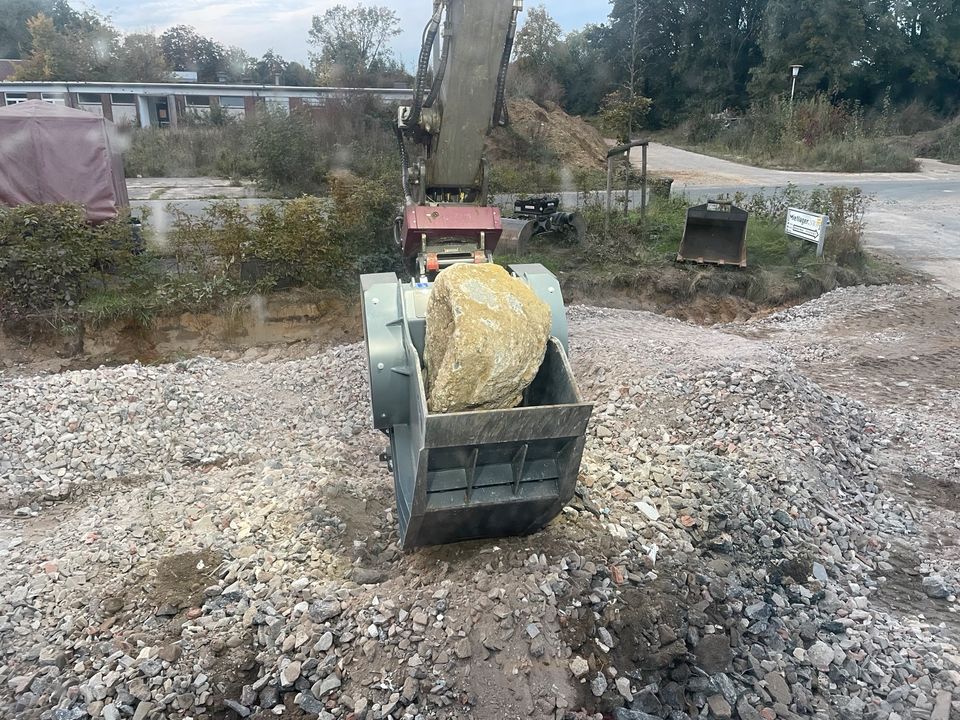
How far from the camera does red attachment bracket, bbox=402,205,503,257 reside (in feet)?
24.3

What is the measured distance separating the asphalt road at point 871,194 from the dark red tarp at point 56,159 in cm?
94

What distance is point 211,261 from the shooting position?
938 cm

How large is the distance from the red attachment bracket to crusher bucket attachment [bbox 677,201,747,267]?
15.3 ft

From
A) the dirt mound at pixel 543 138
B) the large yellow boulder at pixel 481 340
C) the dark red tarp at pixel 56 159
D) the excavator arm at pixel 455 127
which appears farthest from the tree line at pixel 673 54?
the large yellow boulder at pixel 481 340

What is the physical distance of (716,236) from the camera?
11.3m

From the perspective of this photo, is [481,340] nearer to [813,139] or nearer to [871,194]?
[871,194]

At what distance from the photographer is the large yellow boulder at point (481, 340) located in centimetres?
340

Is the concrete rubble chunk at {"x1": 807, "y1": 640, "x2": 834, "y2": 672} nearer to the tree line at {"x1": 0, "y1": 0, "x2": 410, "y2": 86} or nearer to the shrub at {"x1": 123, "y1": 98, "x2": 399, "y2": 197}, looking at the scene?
the shrub at {"x1": 123, "y1": 98, "x2": 399, "y2": 197}

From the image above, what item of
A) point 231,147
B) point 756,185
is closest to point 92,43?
point 231,147

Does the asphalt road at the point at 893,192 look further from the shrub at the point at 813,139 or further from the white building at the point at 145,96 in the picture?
the white building at the point at 145,96

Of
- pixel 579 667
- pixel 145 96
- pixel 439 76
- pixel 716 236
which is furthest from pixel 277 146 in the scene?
pixel 579 667

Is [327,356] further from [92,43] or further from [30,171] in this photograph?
[92,43]

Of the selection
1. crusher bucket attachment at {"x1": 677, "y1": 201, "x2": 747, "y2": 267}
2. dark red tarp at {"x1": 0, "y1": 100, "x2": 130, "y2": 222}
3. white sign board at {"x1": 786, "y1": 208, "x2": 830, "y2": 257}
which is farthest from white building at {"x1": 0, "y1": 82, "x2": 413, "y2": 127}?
white sign board at {"x1": 786, "y1": 208, "x2": 830, "y2": 257}

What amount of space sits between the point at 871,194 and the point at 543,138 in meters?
9.38
